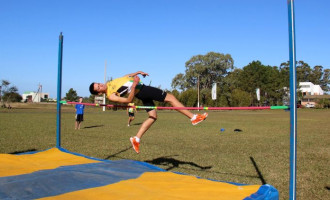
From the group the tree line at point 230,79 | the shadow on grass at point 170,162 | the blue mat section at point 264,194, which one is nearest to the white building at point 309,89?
the tree line at point 230,79

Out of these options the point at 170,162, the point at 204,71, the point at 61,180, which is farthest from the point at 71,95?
the point at 61,180

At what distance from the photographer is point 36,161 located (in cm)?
510

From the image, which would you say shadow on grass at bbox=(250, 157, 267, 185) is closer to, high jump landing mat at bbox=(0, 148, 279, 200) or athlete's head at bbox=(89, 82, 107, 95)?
high jump landing mat at bbox=(0, 148, 279, 200)

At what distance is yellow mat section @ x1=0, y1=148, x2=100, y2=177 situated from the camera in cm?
423

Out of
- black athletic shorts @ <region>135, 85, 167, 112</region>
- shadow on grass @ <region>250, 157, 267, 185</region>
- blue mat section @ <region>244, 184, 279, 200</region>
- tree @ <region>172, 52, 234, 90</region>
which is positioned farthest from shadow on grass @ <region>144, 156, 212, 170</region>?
tree @ <region>172, 52, 234, 90</region>

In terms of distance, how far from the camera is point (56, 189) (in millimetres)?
3221

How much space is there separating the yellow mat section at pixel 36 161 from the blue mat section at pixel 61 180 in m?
0.55

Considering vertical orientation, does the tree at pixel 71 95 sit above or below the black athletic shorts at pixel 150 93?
above

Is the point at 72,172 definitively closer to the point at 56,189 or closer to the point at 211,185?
the point at 56,189

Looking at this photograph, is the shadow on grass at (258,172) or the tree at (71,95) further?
the tree at (71,95)

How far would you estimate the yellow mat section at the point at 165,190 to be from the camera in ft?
10.1

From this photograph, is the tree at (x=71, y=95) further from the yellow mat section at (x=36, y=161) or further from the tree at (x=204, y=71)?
the yellow mat section at (x=36, y=161)

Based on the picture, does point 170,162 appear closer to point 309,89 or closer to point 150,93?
point 150,93

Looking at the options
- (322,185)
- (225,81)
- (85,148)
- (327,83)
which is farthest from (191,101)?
(327,83)
